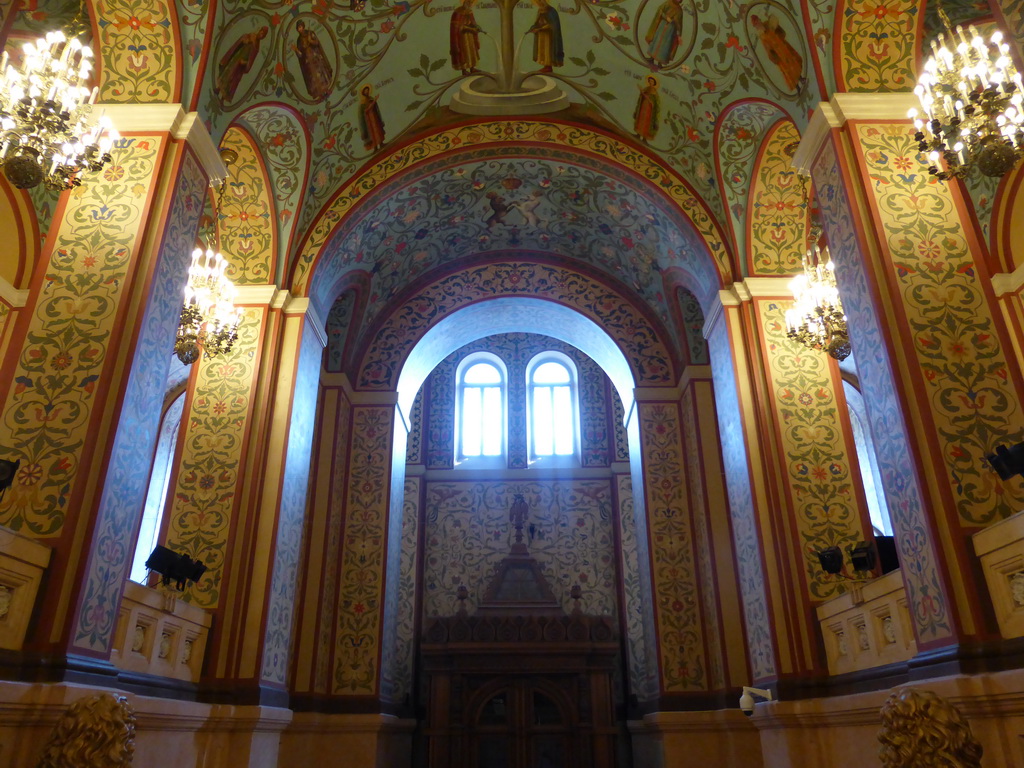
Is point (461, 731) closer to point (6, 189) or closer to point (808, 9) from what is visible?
point (6, 189)

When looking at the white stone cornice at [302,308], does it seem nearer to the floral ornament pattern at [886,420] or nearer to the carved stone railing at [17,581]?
the carved stone railing at [17,581]

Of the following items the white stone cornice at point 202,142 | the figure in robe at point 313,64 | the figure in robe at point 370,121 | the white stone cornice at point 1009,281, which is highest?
the figure in robe at point 370,121

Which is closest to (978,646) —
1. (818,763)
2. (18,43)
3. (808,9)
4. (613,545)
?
(818,763)

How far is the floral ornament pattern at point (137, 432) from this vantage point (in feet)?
16.3

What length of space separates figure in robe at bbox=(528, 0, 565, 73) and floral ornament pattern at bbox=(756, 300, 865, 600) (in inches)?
157

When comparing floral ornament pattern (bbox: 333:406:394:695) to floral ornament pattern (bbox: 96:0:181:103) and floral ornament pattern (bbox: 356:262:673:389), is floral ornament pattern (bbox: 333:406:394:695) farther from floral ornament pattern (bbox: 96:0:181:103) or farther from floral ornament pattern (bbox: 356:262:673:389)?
floral ornament pattern (bbox: 96:0:181:103)

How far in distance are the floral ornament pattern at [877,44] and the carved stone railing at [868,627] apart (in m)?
3.97

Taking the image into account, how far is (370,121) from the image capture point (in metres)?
9.59

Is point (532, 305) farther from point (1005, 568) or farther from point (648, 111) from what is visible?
point (1005, 568)

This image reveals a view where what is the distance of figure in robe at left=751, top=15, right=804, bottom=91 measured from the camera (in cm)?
705

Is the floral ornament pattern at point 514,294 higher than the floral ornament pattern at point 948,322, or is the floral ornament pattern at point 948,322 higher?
the floral ornament pattern at point 514,294

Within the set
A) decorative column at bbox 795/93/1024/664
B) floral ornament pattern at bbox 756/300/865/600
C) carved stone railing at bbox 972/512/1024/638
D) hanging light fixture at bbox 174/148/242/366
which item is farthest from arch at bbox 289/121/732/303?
carved stone railing at bbox 972/512/1024/638

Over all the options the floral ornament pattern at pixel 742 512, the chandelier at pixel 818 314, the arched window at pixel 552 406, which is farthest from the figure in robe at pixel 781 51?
the arched window at pixel 552 406

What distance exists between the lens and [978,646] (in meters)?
4.46
